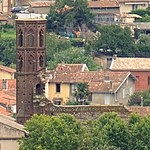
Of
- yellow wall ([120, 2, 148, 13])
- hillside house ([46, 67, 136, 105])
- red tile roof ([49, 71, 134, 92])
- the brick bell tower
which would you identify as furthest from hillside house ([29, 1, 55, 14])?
the brick bell tower

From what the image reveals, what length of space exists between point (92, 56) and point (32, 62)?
1474 inches

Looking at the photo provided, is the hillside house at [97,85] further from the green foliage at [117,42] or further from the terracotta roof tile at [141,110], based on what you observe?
the terracotta roof tile at [141,110]

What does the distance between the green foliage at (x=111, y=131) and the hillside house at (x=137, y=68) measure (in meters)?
29.2

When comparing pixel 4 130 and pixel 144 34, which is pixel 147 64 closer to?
pixel 144 34

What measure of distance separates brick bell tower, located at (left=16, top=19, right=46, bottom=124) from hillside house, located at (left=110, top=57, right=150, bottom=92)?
24448 millimetres

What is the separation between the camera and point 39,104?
72.0m

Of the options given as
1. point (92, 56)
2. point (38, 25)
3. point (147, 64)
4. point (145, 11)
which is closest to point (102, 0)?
point (145, 11)

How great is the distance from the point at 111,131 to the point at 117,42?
43.5 meters

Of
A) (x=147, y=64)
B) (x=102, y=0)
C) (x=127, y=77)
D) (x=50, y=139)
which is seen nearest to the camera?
(x=50, y=139)

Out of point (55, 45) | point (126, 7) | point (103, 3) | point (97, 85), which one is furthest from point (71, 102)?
point (126, 7)

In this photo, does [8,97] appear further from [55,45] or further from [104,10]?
[104,10]

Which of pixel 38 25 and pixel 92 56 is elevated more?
pixel 38 25

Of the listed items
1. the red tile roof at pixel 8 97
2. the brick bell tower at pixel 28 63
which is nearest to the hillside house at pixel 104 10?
the red tile roof at pixel 8 97

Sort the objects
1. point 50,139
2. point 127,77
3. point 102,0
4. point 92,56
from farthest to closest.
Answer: point 102,0 → point 92,56 → point 127,77 → point 50,139
